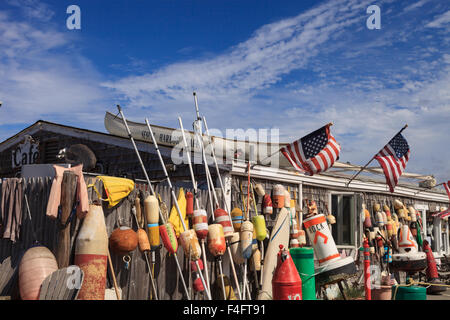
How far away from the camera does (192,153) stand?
32.5ft

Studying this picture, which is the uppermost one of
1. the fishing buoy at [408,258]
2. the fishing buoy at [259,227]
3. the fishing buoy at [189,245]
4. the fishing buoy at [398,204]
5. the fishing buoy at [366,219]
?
the fishing buoy at [398,204]

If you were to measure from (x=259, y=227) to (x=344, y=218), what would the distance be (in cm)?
415

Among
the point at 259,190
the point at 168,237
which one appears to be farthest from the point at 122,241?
the point at 259,190

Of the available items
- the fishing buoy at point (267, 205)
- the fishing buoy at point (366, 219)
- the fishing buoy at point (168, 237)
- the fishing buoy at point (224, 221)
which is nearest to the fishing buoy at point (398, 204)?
the fishing buoy at point (366, 219)

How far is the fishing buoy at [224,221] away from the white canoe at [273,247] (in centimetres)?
111

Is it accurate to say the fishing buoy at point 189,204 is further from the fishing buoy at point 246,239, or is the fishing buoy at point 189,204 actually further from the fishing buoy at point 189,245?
the fishing buoy at point 246,239

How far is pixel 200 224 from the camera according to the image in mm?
7957

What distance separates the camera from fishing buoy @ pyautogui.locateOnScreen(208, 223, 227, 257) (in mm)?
8039

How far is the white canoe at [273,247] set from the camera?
28.3 ft

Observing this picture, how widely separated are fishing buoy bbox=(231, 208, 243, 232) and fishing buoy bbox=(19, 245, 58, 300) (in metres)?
3.48

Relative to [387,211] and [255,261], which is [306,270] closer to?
[255,261]

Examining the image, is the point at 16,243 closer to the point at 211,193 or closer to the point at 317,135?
the point at 211,193

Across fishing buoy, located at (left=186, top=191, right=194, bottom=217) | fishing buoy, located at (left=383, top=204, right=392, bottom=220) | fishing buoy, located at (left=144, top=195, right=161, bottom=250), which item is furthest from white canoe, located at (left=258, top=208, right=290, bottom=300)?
fishing buoy, located at (left=383, top=204, right=392, bottom=220)

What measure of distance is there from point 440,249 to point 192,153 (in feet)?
36.2
